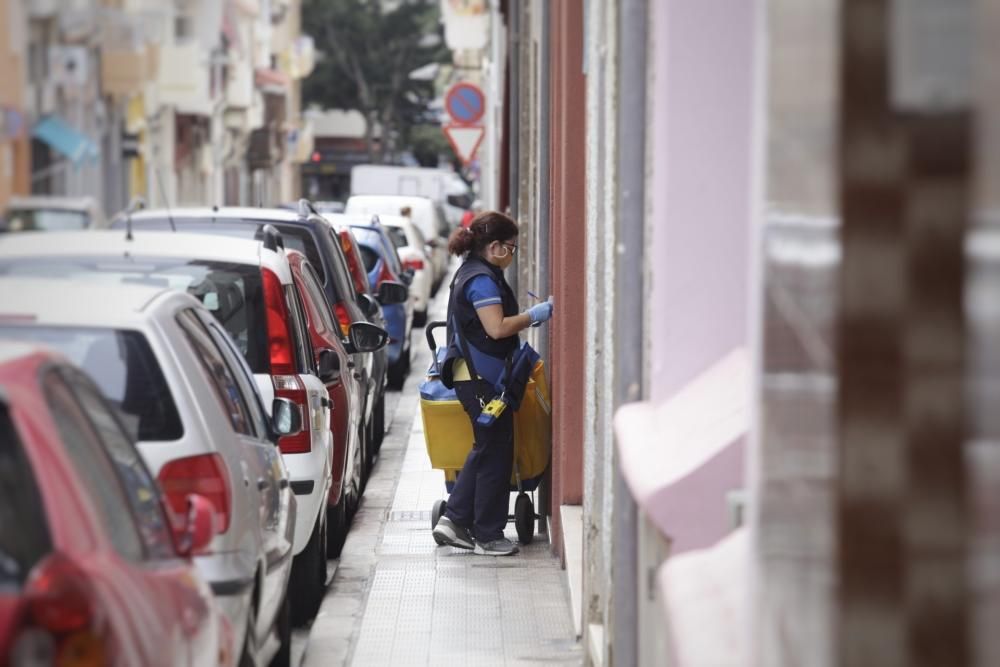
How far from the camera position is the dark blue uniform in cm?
1016

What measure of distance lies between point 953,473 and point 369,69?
79.7m

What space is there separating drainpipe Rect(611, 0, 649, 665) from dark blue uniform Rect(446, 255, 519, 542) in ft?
13.7

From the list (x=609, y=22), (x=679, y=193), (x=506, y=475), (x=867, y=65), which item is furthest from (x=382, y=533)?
(x=867, y=65)

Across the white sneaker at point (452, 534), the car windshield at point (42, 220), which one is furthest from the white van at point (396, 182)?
the car windshield at point (42, 220)

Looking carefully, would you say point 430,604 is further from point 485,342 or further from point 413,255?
point 413,255

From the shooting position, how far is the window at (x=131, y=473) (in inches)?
185

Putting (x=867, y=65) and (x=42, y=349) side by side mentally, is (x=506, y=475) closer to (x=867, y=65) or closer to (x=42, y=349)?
(x=42, y=349)

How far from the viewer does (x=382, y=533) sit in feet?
37.4

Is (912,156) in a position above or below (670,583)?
above

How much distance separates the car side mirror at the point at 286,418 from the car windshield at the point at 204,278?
628 millimetres

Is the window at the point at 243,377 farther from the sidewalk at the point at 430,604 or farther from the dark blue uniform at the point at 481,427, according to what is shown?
the dark blue uniform at the point at 481,427

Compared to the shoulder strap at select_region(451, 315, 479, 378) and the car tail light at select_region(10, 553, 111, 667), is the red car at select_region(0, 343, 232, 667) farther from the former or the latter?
the shoulder strap at select_region(451, 315, 479, 378)

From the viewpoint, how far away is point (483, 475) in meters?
10.3

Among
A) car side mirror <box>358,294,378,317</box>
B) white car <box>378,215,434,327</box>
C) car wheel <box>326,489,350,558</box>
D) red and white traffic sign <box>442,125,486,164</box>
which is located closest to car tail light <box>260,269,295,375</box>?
car wheel <box>326,489,350,558</box>
